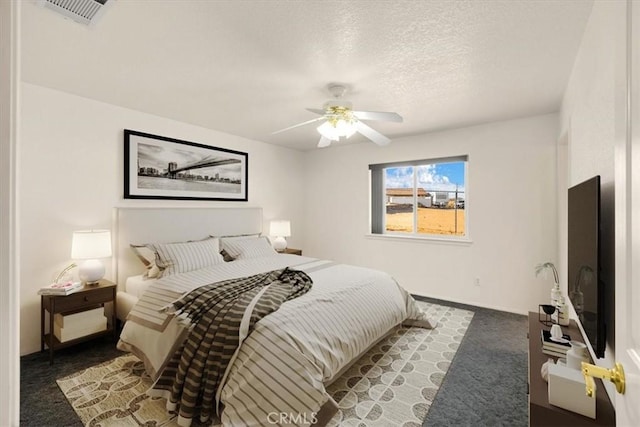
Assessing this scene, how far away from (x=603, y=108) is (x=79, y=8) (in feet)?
8.94

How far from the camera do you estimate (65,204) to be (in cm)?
282

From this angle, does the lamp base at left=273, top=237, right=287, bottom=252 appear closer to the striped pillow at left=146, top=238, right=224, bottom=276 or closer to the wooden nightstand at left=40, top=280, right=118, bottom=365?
the striped pillow at left=146, top=238, right=224, bottom=276

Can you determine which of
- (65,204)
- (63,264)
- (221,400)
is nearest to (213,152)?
(65,204)

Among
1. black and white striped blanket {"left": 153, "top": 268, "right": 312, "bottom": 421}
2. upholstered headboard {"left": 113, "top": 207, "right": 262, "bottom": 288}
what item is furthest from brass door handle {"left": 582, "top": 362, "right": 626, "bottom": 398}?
upholstered headboard {"left": 113, "top": 207, "right": 262, "bottom": 288}

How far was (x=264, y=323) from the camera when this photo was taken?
1.88 m

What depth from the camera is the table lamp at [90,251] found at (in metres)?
2.63

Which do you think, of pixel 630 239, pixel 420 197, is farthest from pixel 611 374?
pixel 420 197

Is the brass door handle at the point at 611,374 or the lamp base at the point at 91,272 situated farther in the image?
the lamp base at the point at 91,272

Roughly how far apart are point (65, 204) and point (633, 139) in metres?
Answer: 3.75

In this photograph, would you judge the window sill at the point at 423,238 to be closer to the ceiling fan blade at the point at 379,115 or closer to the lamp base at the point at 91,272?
the ceiling fan blade at the point at 379,115

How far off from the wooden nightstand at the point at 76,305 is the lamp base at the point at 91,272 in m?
0.07

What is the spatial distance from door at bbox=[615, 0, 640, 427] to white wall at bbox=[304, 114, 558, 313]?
3257mm

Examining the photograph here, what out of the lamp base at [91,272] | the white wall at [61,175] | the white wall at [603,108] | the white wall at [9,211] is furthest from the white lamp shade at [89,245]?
the white wall at [603,108]

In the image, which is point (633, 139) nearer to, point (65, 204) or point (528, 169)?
point (528, 169)
